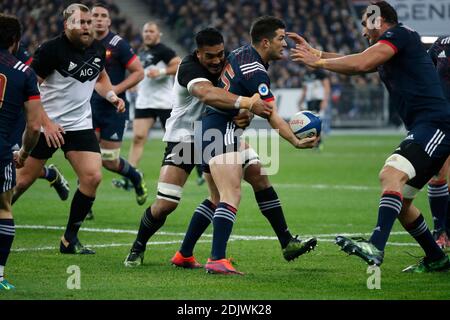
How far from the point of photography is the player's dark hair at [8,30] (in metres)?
7.68

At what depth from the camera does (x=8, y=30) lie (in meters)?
7.69

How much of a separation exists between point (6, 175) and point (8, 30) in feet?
3.88

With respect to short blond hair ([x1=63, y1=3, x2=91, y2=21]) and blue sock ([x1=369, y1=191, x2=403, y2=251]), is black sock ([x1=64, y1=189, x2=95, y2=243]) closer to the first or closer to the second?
short blond hair ([x1=63, y1=3, x2=91, y2=21])

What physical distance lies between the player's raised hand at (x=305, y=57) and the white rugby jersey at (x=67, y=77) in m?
2.68

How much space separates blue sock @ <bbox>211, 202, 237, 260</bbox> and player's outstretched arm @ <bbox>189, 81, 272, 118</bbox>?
901 millimetres

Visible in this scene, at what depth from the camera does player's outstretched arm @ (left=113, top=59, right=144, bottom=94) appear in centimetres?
1338

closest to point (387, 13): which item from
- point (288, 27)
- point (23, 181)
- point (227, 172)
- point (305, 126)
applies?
point (305, 126)

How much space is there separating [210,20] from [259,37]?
34.7 meters

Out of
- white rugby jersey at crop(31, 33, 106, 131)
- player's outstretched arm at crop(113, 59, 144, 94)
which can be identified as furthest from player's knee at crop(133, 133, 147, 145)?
white rugby jersey at crop(31, 33, 106, 131)

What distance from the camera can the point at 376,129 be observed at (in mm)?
37875

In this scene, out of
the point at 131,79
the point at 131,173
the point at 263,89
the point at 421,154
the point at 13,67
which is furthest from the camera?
the point at 131,173

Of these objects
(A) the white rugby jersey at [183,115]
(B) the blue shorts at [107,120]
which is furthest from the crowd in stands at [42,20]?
(A) the white rugby jersey at [183,115]

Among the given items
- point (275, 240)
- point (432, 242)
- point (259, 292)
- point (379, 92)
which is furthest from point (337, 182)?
point (379, 92)

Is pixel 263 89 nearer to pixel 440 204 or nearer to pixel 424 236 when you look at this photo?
pixel 424 236
